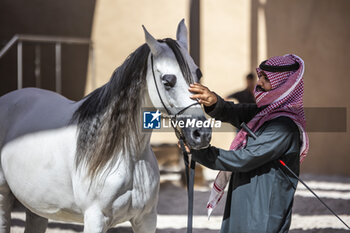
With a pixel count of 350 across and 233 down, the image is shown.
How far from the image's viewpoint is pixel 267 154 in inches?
75.5

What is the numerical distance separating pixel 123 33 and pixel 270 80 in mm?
5878

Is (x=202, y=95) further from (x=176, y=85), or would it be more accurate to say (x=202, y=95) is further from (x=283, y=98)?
(x=283, y=98)

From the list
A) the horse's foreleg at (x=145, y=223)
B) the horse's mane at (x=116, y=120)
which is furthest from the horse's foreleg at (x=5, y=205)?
the horse's foreleg at (x=145, y=223)

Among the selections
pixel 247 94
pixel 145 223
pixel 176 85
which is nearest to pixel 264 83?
pixel 176 85

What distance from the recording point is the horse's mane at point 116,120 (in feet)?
6.69

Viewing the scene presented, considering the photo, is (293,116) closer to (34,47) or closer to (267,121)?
(267,121)

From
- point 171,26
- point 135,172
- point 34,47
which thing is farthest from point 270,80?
point 34,47

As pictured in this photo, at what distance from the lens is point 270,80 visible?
200cm

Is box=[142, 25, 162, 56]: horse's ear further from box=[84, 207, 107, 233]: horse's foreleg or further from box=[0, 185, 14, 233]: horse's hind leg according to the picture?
box=[0, 185, 14, 233]: horse's hind leg

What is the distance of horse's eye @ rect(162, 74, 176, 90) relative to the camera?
1.85 m

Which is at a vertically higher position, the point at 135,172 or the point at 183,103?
the point at 183,103

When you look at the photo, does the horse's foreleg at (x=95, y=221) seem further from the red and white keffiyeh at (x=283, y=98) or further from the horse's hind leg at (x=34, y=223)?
the horse's hind leg at (x=34, y=223)

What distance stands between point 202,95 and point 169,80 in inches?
6.1

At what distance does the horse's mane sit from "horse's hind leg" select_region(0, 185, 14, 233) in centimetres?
76
